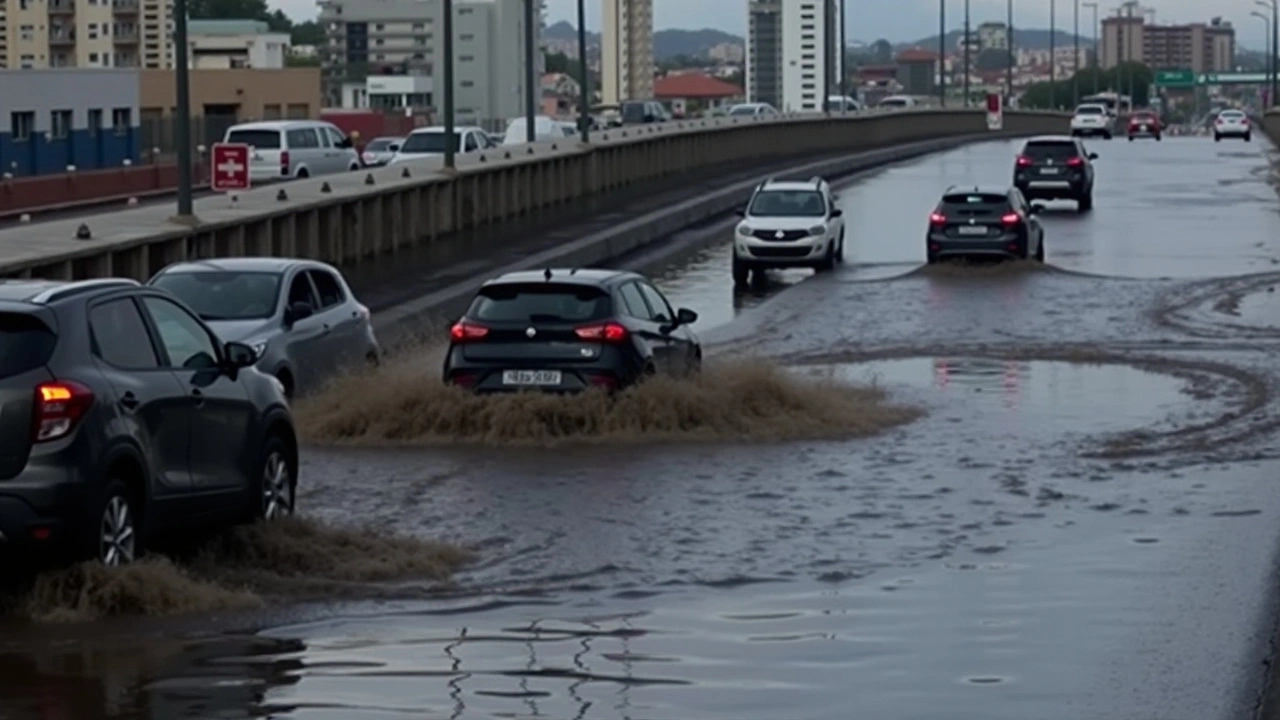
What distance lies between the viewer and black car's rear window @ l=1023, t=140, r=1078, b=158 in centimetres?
5931

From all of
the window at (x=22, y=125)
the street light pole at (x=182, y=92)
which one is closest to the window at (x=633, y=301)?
the street light pole at (x=182, y=92)

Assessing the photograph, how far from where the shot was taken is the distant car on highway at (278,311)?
21703 mm

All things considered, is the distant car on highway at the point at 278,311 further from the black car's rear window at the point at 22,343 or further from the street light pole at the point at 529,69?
the street light pole at the point at 529,69

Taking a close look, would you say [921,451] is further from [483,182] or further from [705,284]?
[483,182]

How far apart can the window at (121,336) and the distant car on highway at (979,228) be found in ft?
93.3

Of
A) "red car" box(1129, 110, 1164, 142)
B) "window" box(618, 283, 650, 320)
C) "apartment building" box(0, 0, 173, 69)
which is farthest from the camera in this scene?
"apartment building" box(0, 0, 173, 69)

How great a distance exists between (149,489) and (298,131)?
51.3 meters

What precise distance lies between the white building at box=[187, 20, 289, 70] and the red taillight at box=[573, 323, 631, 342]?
11796 centimetres

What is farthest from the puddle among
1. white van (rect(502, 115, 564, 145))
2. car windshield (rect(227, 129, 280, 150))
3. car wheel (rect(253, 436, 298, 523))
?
white van (rect(502, 115, 564, 145))

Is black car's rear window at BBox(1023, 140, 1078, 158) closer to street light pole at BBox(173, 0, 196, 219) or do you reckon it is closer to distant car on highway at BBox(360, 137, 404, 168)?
distant car on highway at BBox(360, 137, 404, 168)

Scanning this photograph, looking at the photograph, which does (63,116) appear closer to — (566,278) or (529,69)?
(529,69)

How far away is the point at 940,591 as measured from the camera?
44.8ft

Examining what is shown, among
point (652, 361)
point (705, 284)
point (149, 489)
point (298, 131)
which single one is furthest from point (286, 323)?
point (298, 131)

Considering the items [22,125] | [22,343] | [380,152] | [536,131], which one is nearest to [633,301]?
[22,343]
